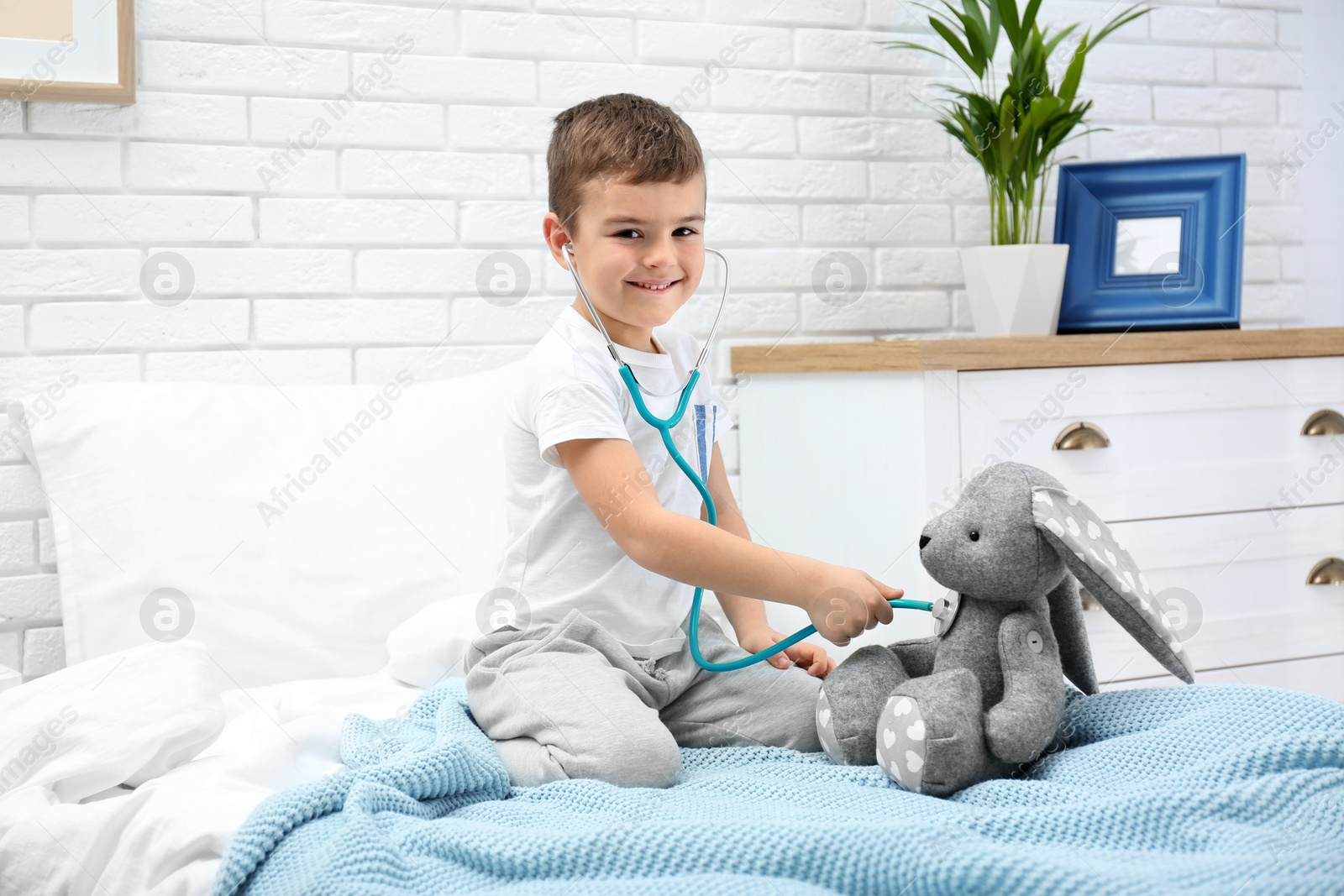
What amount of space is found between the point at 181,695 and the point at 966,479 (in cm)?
99

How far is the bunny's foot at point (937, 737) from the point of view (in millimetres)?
872

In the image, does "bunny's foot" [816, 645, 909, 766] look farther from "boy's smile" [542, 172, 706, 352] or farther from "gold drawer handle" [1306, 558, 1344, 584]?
"gold drawer handle" [1306, 558, 1344, 584]

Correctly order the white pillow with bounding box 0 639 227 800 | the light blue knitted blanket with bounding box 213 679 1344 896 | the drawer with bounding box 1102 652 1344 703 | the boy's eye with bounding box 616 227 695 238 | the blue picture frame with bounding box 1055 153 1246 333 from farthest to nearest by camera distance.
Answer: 1. the blue picture frame with bounding box 1055 153 1246 333
2. the drawer with bounding box 1102 652 1344 703
3. the boy's eye with bounding box 616 227 695 238
4. the white pillow with bounding box 0 639 227 800
5. the light blue knitted blanket with bounding box 213 679 1344 896

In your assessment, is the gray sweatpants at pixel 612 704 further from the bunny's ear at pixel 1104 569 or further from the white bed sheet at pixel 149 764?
the bunny's ear at pixel 1104 569

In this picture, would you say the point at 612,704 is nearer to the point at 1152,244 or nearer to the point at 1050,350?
the point at 1050,350

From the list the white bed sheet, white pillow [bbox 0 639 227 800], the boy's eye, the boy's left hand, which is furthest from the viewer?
the boy's left hand

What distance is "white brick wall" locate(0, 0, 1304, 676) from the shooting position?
5.16 feet

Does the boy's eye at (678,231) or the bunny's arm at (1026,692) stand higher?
the boy's eye at (678,231)

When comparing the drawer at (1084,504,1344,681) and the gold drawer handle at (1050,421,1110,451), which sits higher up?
the gold drawer handle at (1050,421,1110,451)

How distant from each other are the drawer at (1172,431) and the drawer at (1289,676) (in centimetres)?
25

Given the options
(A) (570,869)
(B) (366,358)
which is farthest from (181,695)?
(B) (366,358)

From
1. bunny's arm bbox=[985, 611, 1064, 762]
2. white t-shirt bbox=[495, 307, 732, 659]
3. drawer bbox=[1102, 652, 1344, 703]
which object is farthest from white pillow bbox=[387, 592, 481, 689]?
drawer bbox=[1102, 652, 1344, 703]

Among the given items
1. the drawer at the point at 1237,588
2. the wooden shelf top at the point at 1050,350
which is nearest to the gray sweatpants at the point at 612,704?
the wooden shelf top at the point at 1050,350

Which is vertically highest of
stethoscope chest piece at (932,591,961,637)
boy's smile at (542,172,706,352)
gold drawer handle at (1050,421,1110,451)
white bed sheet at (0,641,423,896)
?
boy's smile at (542,172,706,352)
